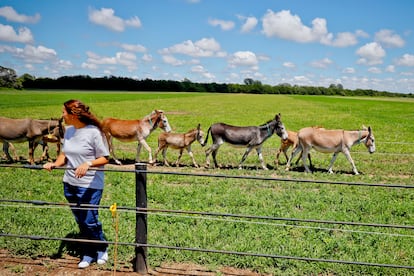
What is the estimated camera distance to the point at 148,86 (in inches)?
4633

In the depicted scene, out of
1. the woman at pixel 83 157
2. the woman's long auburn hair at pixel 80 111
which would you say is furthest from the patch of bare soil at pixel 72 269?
the woman's long auburn hair at pixel 80 111

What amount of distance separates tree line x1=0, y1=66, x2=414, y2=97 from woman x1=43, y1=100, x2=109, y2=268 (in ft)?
264

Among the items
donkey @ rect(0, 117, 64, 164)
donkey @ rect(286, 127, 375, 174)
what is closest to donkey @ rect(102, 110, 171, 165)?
donkey @ rect(0, 117, 64, 164)

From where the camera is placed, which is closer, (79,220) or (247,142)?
(79,220)

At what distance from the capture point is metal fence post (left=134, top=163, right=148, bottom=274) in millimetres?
4641

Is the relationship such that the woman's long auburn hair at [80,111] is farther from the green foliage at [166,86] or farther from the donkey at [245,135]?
the green foliage at [166,86]

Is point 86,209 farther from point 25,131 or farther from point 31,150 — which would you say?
point 25,131

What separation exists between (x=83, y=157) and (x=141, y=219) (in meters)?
1.15

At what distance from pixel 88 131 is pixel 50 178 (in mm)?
6152

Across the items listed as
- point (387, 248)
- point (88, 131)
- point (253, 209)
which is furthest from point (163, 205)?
point (387, 248)

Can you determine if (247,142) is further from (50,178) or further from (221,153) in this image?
(50,178)

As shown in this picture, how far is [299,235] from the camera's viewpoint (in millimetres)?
6453

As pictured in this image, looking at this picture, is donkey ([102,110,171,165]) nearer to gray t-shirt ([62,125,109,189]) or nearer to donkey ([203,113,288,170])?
donkey ([203,113,288,170])

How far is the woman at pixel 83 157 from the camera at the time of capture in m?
4.70
